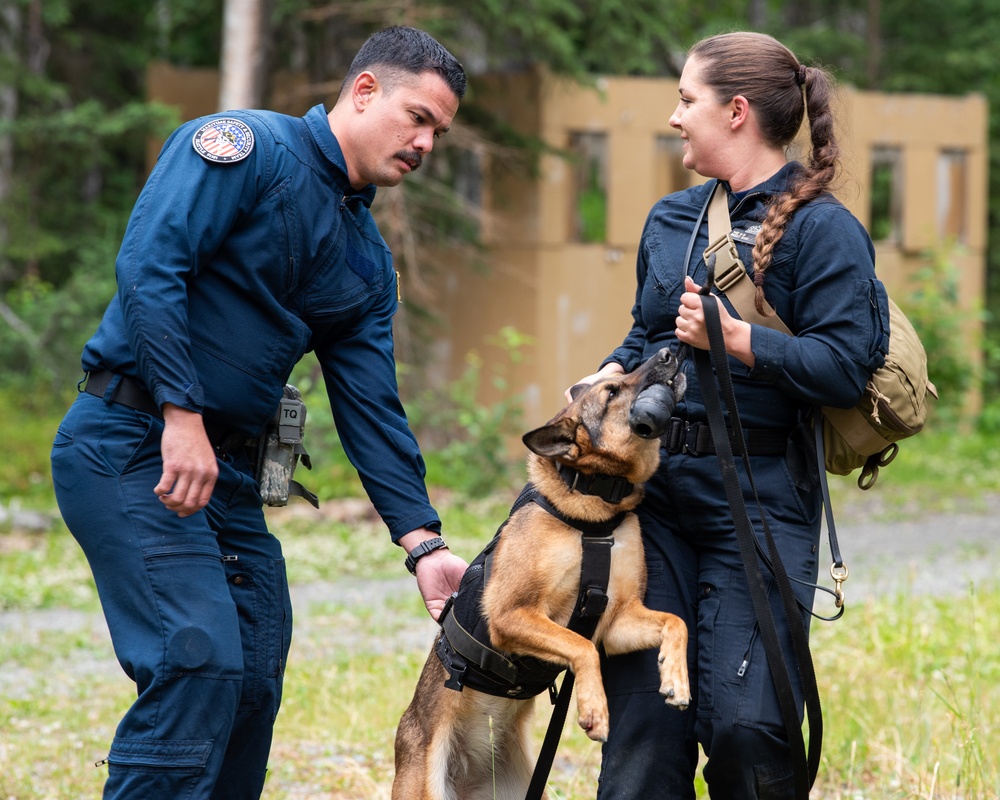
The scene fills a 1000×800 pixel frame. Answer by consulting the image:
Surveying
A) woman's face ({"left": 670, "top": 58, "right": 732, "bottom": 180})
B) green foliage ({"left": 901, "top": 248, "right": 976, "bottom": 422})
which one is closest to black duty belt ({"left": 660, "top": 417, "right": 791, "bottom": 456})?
woman's face ({"left": 670, "top": 58, "right": 732, "bottom": 180})

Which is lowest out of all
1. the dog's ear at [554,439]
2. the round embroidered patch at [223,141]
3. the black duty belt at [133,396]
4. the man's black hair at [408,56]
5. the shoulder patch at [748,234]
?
the dog's ear at [554,439]

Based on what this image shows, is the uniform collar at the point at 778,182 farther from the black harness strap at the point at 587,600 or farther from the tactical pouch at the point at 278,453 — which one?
the tactical pouch at the point at 278,453

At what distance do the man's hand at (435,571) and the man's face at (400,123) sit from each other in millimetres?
1025

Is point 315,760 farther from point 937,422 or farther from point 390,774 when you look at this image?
point 937,422

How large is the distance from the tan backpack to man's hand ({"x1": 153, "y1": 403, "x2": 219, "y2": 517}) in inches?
52.2

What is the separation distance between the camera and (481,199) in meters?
14.7

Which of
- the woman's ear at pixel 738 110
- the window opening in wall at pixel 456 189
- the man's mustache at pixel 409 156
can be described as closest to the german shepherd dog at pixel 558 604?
the woman's ear at pixel 738 110

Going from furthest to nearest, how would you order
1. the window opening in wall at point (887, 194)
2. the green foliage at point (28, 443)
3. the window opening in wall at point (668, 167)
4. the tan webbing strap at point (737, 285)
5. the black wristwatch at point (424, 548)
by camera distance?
the window opening in wall at point (887, 194) < the window opening in wall at point (668, 167) < the green foliage at point (28, 443) < the black wristwatch at point (424, 548) < the tan webbing strap at point (737, 285)

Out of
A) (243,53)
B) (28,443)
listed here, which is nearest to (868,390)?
(28,443)

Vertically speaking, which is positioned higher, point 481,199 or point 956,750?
point 481,199

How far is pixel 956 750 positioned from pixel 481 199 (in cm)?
1122

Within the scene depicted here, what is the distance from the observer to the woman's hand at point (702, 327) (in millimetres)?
2893

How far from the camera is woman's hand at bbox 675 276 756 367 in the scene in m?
2.89

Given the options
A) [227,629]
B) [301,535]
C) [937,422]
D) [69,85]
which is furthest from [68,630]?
[937,422]
